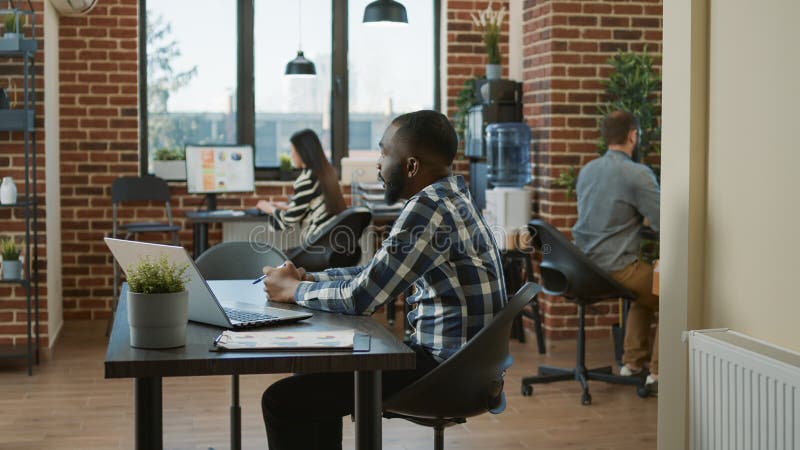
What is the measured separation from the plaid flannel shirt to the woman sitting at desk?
3291mm

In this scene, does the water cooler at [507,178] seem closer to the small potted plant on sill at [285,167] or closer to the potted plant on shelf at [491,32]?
the potted plant on shelf at [491,32]

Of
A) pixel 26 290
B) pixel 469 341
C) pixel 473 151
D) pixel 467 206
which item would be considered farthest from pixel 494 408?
pixel 473 151

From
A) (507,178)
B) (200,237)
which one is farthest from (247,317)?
(200,237)

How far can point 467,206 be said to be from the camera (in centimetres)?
272

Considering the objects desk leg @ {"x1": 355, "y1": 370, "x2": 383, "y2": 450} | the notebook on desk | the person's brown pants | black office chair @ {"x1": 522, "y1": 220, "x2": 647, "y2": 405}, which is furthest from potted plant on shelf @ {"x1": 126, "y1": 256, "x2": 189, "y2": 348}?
the person's brown pants

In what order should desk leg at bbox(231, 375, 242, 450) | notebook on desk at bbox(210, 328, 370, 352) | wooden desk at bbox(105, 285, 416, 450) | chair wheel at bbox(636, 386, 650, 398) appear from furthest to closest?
chair wheel at bbox(636, 386, 650, 398), desk leg at bbox(231, 375, 242, 450), notebook on desk at bbox(210, 328, 370, 352), wooden desk at bbox(105, 285, 416, 450)

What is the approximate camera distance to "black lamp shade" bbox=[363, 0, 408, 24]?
20.2 ft

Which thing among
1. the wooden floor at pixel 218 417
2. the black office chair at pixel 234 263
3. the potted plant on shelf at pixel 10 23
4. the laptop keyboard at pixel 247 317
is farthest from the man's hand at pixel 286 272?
the potted plant on shelf at pixel 10 23

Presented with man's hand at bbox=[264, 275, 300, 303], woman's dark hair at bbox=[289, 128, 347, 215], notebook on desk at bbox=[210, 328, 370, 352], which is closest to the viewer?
notebook on desk at bbox=[210, 328, 370, 352]

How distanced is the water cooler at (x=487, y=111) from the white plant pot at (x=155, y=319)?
4.52 meters

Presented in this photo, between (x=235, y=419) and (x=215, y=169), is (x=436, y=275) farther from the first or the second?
(x=215, y=169)

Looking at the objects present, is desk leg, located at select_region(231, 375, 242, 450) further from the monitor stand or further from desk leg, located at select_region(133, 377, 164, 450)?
the monitor stand

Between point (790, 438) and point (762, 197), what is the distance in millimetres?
695

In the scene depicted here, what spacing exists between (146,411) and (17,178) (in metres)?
3.78
